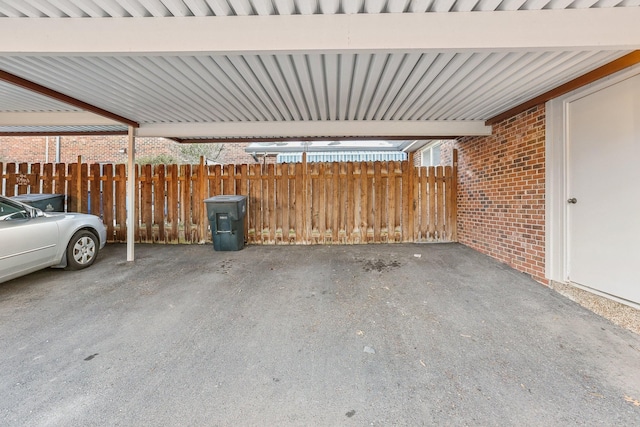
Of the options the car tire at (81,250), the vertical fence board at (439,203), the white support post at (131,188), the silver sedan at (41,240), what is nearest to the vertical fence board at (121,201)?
the white support post at (131,188)

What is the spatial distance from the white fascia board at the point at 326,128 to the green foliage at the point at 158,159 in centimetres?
673

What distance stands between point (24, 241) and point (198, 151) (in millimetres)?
8902

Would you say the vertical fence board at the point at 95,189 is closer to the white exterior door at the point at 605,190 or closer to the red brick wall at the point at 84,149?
the red brick wall at the point at 84,149

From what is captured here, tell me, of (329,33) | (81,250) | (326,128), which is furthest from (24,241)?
(326,128)

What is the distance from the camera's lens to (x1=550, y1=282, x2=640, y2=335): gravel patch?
2.63m

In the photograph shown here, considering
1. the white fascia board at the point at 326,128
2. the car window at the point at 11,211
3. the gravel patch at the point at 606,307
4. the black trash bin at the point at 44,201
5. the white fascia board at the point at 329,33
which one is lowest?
the gravel patch at the point at 606,307

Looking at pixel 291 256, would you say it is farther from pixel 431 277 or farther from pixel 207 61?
pixel 207 61

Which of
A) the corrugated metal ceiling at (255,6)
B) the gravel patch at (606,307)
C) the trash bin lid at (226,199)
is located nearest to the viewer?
the corrugated metal ceiling at (255,6)

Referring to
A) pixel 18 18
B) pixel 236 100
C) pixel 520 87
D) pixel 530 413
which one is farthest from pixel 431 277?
pixel 18 18

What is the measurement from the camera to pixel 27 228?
3475 mm

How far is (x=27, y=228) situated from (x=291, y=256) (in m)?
3.93

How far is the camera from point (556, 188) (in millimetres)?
3607

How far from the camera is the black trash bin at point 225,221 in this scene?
5660 millimetres

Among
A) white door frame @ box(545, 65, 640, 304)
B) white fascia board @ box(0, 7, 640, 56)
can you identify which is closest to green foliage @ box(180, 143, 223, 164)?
white fascia board @ box(0, 7, 640, 56)
